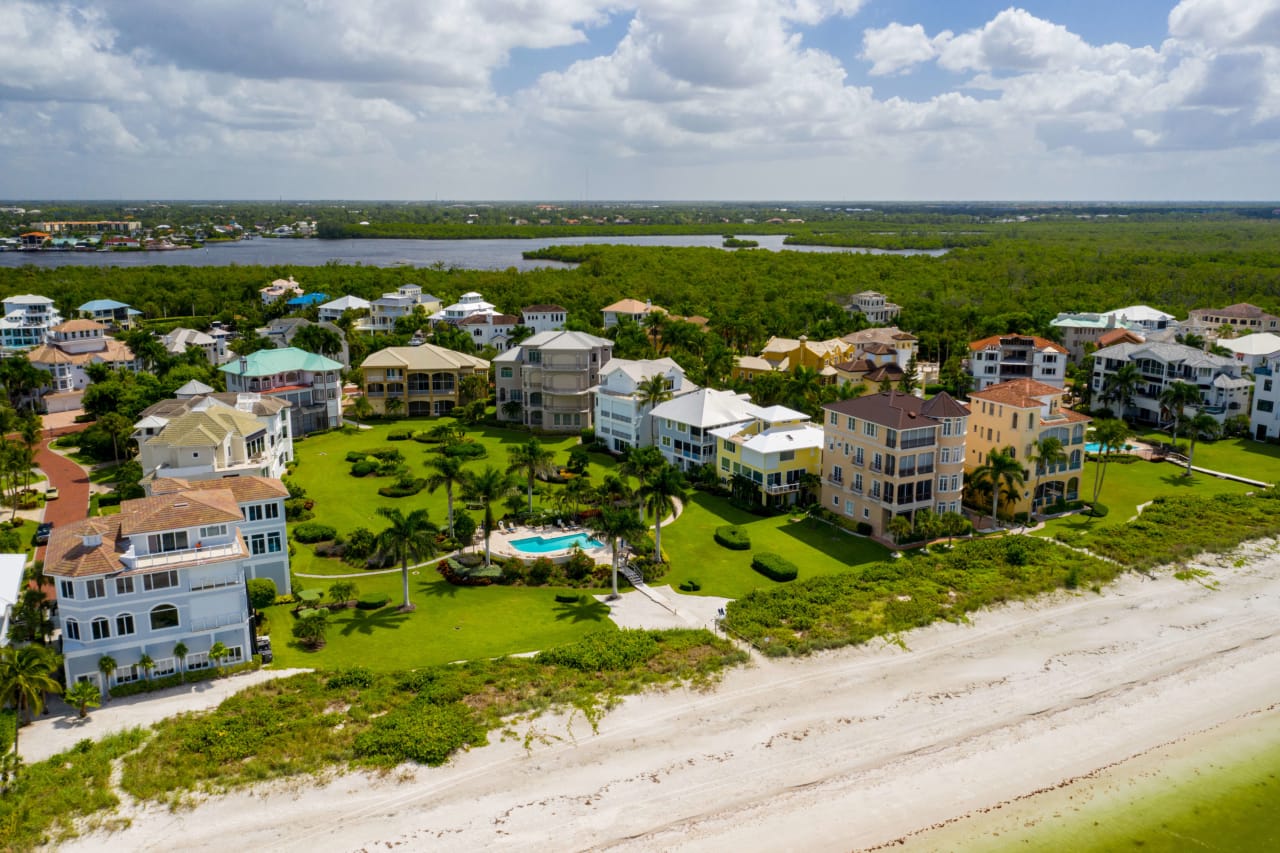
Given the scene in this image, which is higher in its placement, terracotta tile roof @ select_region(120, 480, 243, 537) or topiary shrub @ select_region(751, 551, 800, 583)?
terracotta tile roof @ select_region(120, 480, 243, 537)

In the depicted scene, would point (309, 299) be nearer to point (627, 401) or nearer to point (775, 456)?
point (627, 401)

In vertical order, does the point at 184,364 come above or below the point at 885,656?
above

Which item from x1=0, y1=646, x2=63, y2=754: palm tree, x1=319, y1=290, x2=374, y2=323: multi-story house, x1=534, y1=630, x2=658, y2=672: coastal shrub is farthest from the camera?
x1=319, y1=290, x2=374, y2=323: multi-story house

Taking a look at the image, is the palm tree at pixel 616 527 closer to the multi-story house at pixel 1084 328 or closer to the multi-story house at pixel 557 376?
the multi-story house at pixel 557 376

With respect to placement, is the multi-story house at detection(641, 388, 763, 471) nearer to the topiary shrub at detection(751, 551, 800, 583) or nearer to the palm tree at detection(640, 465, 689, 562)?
the palm tree at detection(640, 465, 689, 562)

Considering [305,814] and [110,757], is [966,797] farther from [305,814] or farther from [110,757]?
[110,757]

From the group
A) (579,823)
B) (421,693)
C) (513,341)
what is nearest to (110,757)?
(421,693)

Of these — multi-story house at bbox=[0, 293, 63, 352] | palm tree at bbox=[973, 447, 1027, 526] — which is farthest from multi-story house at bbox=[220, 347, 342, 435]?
palm tree at bbox=[973, 447, 1027, 526]
